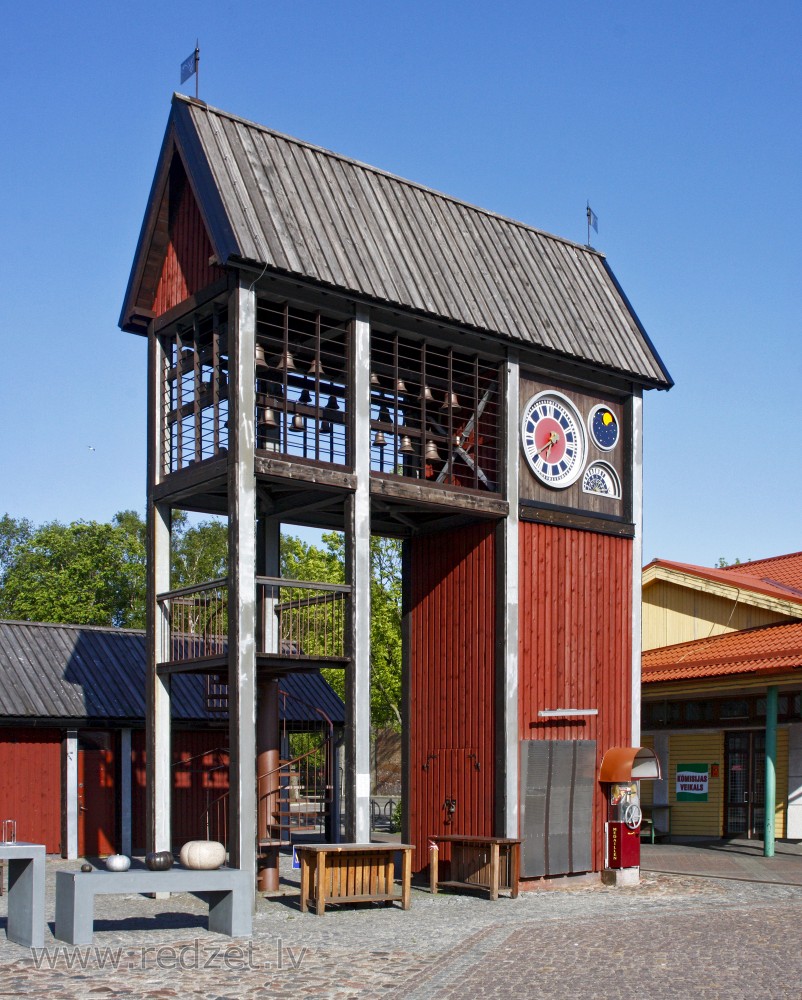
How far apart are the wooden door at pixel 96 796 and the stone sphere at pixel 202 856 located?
1038 cm

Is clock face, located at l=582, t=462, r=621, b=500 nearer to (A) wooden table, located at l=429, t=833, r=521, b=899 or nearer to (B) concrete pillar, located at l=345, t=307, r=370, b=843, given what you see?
(B) concrete pillar, located at l=345, t=307, r=370, b=843

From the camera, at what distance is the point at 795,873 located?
22.0 meters

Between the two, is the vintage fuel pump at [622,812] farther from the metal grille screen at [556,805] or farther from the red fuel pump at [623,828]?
the metal grille screen at [556,805]

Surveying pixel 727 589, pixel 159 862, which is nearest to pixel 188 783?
pixel 159 862

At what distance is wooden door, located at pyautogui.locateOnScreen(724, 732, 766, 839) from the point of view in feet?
92.3

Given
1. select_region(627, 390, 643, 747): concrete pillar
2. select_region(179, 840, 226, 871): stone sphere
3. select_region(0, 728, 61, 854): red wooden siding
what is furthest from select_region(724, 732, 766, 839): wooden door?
select_region(179, 840, 226, 871): stone sphere

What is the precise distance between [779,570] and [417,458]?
13950 millimetres

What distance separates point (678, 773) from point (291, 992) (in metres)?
19.5

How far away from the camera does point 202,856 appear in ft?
50.5

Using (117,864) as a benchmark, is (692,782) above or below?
below

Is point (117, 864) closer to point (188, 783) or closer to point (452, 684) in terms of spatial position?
point (452, 684)

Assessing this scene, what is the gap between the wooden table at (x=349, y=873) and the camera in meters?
17.3

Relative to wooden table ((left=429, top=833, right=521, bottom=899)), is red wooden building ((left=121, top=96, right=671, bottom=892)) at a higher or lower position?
higher

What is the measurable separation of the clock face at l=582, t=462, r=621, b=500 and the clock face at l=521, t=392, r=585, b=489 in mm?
246
